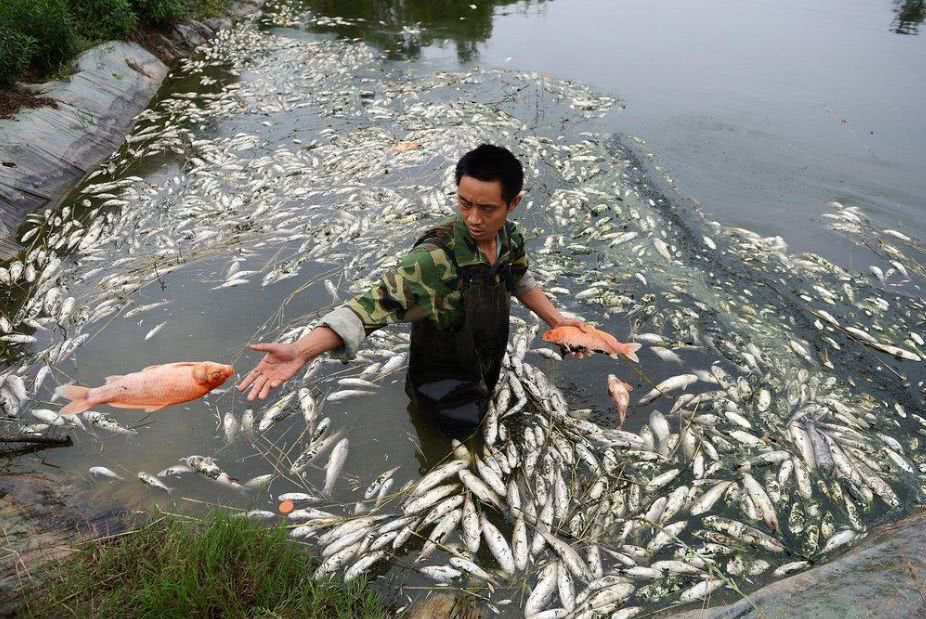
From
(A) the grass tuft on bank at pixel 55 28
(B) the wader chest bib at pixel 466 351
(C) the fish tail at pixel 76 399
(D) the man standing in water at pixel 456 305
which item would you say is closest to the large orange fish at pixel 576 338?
(D) the man standing in water at pixel 456 305

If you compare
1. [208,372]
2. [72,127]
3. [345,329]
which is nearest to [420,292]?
[345,329]

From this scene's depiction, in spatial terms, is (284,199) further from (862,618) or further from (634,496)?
(862,618)

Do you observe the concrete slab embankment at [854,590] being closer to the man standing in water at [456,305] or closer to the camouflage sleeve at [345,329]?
the man standing in water at [456,305]

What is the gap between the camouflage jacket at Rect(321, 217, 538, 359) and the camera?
9.08 feet

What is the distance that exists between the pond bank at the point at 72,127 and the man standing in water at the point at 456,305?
543cm

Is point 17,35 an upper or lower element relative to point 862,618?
upper

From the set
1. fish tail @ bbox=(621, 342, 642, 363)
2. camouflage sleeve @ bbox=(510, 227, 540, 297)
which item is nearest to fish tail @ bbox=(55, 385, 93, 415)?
camouflage sleeve @ bbox=(510, 227, 540, 297)

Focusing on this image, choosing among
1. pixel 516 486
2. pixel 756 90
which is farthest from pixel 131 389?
pixel 756 90

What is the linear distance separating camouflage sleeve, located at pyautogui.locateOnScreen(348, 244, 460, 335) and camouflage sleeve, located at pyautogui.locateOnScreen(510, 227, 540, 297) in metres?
0.50

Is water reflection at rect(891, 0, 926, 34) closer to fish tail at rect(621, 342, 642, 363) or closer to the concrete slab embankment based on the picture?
fish tail at rect(621, 342, 642, 363)

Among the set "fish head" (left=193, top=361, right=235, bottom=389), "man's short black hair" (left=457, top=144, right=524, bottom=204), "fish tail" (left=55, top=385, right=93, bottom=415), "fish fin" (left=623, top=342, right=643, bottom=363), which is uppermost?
"man's short black hair" (left=457, top=144, right=524, bottom=204)

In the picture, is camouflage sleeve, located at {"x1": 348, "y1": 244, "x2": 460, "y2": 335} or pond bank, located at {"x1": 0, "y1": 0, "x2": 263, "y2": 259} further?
pond bank, located at {"x1": 0, "y1": 0, "x2": 263, "y2": 259}

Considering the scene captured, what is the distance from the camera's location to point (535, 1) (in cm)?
1700

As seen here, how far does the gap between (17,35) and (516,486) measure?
983 cm
